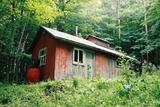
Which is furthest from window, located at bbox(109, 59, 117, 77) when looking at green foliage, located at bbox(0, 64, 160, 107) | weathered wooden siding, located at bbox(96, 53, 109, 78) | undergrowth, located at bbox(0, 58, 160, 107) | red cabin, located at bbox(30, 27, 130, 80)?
undergrowth, located at bbox(0, 58, 160, 107)

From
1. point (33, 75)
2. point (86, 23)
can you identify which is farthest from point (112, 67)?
point (86, 23)

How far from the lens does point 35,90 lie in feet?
51.3

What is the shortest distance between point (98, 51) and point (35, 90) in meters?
8.98

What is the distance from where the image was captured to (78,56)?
70.6 feet

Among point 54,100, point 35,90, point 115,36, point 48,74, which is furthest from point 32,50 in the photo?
point 115,36

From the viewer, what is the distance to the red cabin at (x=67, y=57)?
20172 millimetres

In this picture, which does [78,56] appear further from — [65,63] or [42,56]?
[42,56]

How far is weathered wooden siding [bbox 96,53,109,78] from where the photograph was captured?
A: 23438 millimetres

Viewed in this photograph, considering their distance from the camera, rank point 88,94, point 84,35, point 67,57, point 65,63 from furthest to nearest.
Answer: point 84,35 → point 67,57 → point 65,63 → point 88,94

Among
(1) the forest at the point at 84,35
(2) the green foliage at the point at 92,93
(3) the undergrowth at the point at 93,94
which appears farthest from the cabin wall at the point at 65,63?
(3) the undergrowth at the point at 93,94

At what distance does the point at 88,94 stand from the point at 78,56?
28.6 feet

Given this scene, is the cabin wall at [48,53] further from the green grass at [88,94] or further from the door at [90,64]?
the green grass at [88,94]

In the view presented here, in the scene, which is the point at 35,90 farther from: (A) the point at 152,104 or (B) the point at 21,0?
(A) the point at 152,104

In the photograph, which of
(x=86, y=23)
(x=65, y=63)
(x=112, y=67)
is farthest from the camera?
(x=86, y=23)
